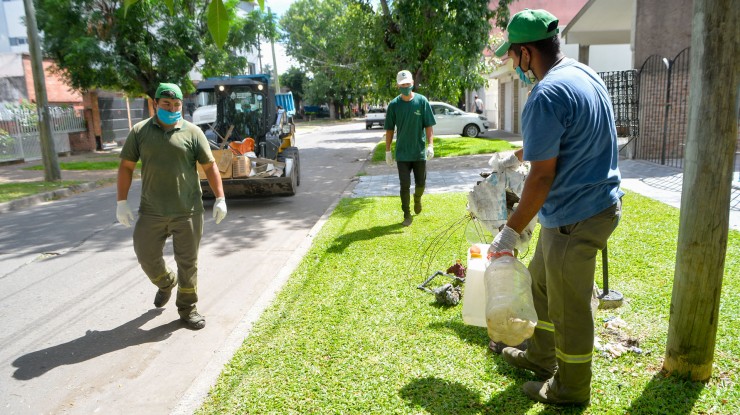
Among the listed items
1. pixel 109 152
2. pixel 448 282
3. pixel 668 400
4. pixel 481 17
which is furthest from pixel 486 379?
pixel 109 152

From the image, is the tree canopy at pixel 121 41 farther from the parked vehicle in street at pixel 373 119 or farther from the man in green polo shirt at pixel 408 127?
the parked vehicle in street at pixel 373 119

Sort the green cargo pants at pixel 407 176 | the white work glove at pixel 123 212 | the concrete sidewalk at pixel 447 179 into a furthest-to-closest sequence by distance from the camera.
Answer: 1. the concrete sidewalk at pixel 447 179
2. the green cargo pants at pixel 407 176
3. the white work glove at pixel 123 212

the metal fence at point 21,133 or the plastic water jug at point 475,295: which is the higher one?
the metal fence at point 21,133

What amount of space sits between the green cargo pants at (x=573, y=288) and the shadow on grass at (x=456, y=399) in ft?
0.80

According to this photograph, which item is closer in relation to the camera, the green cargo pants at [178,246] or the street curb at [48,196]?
A: the green cargo pants at [178,246]

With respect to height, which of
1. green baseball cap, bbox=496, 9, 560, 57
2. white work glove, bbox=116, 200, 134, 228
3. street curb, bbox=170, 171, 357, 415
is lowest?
street curb, bbox=170, 171, 357, 415

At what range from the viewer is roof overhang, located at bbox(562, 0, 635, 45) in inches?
555

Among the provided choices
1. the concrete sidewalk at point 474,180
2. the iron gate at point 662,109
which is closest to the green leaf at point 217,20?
the concrete sidewalk at point 474,180

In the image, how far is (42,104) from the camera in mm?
13578

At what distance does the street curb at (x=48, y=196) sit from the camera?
10708 millimetres

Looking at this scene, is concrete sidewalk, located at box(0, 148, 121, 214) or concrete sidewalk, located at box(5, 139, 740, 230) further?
concrete sidewalk, located at box(0, 148, 121, 214)

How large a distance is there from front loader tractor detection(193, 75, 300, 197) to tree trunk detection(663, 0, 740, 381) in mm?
7158

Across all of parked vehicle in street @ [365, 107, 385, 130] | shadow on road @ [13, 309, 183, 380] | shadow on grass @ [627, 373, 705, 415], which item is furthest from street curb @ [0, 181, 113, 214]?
parked vehicle in street @ [365, 107, 385, 130]

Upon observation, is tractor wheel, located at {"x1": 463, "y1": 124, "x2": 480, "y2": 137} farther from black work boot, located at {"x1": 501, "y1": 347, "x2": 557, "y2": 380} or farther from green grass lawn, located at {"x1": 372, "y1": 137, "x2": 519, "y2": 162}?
black work boot, located at {"x1": 501, "y1": 347, "x2": 557, "y2": 380}
